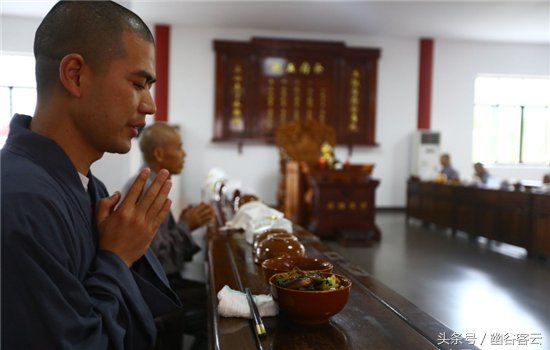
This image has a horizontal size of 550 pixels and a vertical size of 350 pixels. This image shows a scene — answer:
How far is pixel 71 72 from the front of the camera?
790 mm

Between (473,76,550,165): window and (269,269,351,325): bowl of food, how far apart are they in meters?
8.73

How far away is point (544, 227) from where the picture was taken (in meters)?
4.44

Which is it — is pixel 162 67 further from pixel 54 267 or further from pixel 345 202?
pixel 54 267

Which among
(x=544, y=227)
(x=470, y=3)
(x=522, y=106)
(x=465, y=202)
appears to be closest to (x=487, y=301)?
(x=544, y=227)

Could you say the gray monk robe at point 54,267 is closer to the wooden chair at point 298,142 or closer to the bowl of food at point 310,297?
the bowl of food at point 310,297

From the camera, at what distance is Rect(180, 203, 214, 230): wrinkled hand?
6.71 feet

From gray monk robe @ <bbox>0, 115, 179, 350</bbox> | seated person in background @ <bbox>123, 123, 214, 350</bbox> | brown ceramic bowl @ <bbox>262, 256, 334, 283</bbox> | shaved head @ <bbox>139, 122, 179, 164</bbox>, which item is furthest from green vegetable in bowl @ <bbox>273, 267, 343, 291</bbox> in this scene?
shaved head @ <bbox>139, 122, 179, 164</bbox>

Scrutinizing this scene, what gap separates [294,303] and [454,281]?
3.12m

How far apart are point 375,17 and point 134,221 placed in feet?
23.3

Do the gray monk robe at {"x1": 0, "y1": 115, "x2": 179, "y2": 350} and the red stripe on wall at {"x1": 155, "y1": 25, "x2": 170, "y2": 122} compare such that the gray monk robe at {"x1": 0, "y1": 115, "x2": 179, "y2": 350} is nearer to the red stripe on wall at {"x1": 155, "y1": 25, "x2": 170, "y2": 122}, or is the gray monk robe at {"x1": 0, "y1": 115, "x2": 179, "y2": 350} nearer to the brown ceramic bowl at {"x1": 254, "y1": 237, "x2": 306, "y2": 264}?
the brown ceramic bowl at {"x1": 254, "y1": 237, "x2": 306, "y2": 264}

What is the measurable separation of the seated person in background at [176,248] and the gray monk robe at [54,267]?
0.82m

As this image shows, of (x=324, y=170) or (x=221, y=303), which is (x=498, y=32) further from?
(x=221, y=303)

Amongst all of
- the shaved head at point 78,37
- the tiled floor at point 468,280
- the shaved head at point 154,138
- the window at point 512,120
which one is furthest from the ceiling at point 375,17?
the shaved head at point 78,37

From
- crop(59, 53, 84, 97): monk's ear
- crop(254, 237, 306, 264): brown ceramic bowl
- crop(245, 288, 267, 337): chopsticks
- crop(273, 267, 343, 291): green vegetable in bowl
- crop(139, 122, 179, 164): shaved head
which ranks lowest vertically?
crop(245, 288, 267, 337): chopsticks
